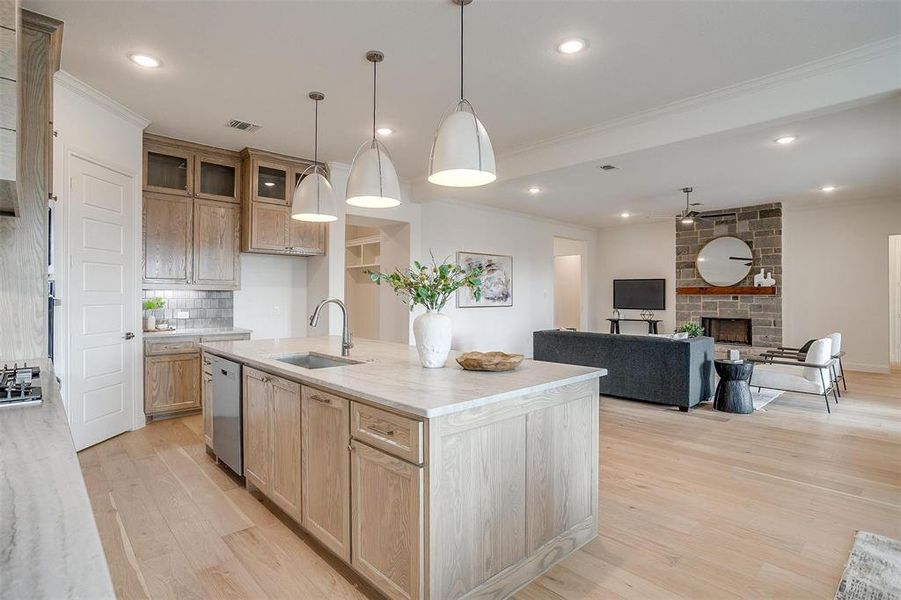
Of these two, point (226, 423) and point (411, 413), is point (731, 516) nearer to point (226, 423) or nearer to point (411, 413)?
point (411, 413)

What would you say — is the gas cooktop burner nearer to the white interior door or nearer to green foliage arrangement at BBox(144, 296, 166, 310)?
the white interior door

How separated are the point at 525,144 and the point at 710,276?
5.13m

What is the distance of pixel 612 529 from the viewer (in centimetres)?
254

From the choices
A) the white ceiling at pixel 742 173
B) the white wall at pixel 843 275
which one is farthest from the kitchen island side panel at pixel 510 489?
the white wall at pixel 843 275

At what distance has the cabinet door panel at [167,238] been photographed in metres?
4.50

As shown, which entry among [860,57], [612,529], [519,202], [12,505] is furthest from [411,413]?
[519,202]

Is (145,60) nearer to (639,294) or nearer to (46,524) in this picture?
(46,524)

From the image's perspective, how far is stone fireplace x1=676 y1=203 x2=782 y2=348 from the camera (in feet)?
24.5

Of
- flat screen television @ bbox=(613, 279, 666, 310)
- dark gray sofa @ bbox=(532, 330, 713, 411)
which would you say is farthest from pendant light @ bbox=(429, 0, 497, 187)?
flat screen television @ bbox=(613, 279, 666, 310)

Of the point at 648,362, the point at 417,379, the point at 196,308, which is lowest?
the point at 648,362

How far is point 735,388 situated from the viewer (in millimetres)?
4926

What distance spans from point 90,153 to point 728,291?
28.0 ft

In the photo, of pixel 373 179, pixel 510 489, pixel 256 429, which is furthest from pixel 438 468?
pixel 373 179

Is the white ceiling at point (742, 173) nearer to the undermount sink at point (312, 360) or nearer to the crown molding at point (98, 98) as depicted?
the undermount sink at point (312, 360)
